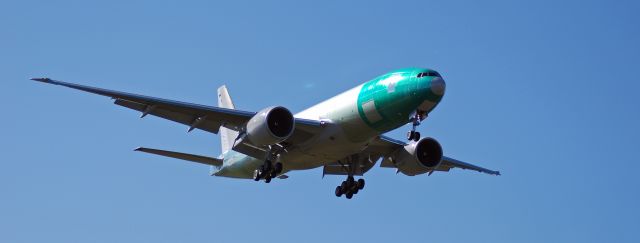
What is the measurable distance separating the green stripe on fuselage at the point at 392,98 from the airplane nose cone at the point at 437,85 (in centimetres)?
12

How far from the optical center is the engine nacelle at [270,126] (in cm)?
3831

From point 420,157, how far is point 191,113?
1017 centimetres

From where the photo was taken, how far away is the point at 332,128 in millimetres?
39188

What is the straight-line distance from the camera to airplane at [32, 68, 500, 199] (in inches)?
1470

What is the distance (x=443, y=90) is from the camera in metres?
37.2

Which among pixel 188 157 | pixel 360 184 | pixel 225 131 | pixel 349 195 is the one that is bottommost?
pixel 349 195

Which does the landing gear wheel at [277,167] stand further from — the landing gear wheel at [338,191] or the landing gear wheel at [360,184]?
the landing gear wheel at [360,184]

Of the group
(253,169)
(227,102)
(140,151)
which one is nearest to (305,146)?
(253,169)

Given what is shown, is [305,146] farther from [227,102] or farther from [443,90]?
[227,102]

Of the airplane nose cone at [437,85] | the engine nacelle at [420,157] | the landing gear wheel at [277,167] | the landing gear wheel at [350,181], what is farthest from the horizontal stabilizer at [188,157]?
the airplane nose cone at [437,85]

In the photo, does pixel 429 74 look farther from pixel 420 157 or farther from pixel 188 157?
pixel 188 157

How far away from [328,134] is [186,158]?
297 inches

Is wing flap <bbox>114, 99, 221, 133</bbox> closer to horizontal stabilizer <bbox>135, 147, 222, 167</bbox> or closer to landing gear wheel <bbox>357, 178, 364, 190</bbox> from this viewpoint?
horizontal stabilizer <bbox>135, 147, 222, 167</bbox>

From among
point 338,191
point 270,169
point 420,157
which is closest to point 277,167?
point 270,169
